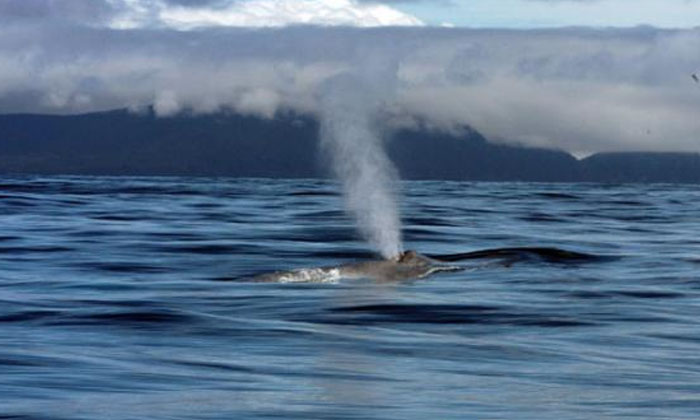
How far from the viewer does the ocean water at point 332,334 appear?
696 inches

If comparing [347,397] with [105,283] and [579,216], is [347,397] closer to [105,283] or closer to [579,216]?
[105,283]

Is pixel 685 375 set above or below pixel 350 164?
below

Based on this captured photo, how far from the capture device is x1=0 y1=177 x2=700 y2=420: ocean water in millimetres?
17688

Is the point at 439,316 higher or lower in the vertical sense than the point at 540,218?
lower

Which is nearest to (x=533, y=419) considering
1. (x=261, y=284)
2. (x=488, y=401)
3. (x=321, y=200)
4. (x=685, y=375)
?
(x=488, y=401)

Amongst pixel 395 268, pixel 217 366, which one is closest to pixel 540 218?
pixel 395 268

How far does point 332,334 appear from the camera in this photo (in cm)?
2412

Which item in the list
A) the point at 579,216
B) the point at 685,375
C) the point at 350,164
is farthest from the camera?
the point at 579,216

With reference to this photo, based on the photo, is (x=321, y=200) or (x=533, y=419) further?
(x=321, y=200)

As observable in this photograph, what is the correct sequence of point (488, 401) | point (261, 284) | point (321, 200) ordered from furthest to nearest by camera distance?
point (321, 200), point (261, 284), point (488, 401)

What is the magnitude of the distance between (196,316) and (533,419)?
10204 mm

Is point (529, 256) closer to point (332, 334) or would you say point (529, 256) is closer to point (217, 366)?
point (332, 334)

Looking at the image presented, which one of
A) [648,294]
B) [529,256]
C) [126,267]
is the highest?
[126,267]

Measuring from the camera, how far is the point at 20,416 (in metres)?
16.3
